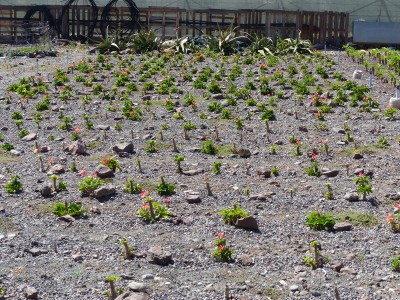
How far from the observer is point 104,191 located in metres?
7.66

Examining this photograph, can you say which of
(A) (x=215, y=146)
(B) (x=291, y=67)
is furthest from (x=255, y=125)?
(B) (x=291, y=67)

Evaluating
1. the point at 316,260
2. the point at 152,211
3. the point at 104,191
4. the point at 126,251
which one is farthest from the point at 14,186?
the point at 316,260

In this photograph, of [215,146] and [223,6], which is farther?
[223,6]

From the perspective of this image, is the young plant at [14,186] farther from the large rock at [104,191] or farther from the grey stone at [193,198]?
the grey stone at [193,198]

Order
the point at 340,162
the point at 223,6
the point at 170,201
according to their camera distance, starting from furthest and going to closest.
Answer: the point at 223,6 < the point at 340,162 < the point at 170,201

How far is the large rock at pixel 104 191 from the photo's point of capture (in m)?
7.63

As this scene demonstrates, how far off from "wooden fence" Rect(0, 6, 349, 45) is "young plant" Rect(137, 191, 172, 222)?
18.2 meters

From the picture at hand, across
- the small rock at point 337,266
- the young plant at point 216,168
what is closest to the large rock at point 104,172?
the young plant at point 216,168

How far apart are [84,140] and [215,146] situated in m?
1.63

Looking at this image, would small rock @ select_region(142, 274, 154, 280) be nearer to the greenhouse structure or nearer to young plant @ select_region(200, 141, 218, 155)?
young plant @ select_region(200, 141, 218, 155)

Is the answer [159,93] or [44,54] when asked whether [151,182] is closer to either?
[159,93]

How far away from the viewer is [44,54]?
20.8 metres

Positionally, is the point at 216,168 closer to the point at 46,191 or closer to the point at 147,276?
the point at 46,191

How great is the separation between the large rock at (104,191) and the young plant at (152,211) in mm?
561
